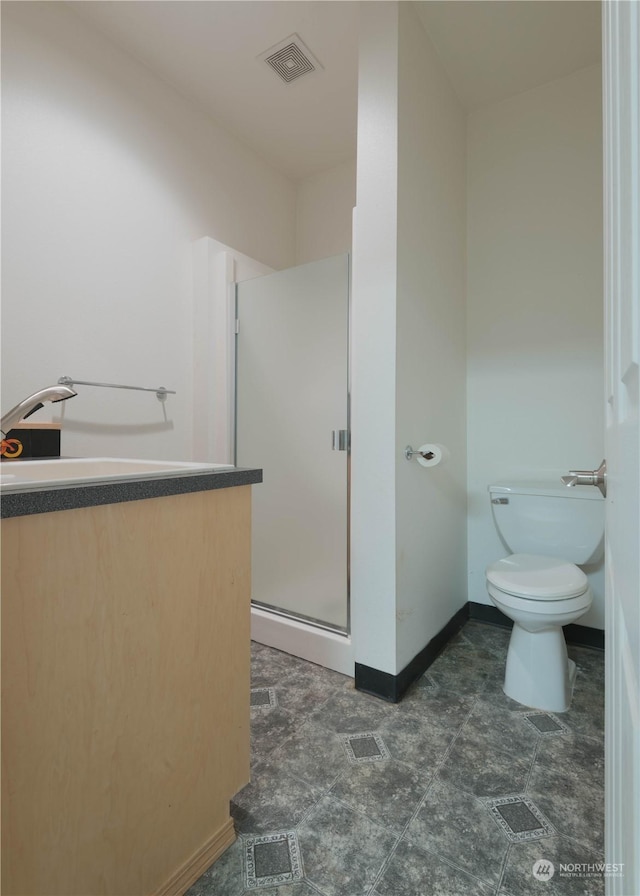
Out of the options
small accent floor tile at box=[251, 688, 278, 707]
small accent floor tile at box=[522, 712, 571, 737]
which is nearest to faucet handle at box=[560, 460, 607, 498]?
small accent floor tile at box=[522, 712, 571, 737]

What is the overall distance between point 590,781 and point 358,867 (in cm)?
71

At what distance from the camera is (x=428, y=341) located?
1.79 meters

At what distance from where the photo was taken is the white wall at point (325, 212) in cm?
265

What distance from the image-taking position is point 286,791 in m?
1.14

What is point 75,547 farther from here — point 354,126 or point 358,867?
point 354,126

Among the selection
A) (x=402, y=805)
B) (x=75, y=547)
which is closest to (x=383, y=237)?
(x=75, y=547)

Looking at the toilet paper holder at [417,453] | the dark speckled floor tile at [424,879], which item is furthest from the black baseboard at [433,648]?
the toilet paper holder at [417,453]

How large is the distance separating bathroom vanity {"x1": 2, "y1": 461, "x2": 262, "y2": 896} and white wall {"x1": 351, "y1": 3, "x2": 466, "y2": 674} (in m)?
0.69

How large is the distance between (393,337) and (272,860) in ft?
4.98

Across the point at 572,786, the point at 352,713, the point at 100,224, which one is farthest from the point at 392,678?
the point at 100,224

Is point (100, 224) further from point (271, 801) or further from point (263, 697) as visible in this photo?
point (271, 801)

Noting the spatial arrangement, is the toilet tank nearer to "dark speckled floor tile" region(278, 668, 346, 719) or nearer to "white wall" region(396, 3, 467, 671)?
"white wall" region(396, 3, 467, 671)

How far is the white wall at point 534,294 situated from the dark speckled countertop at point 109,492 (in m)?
1.65

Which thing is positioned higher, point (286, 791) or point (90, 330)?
point (90, 330)
